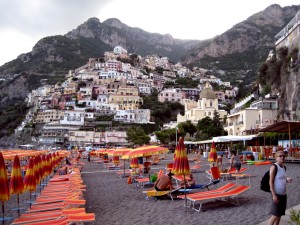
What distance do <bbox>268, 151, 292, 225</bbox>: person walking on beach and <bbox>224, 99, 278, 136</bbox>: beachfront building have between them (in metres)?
38.4


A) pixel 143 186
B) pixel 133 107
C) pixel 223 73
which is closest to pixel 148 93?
pixel 133 107

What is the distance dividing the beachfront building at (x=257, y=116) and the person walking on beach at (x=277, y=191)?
38.4 metres

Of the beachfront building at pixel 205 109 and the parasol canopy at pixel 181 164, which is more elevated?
the beachfront building at pixel 205 109

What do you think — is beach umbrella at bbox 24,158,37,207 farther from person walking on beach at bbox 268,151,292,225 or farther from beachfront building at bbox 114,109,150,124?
beachfront building at bbox 114,109,150,124

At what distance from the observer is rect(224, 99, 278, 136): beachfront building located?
44.7 meters

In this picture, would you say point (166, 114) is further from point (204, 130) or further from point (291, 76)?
point (291, 76)

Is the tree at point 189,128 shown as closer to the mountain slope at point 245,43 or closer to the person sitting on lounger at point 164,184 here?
the person sitting on lounger at point 164,184

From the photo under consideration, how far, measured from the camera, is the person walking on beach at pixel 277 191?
18.7 feet

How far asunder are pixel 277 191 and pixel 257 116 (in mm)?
42924

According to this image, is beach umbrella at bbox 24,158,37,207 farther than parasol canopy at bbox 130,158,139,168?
No

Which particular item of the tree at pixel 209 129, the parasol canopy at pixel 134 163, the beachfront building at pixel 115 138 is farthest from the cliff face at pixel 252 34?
the parasol canopy at pixel 134 163

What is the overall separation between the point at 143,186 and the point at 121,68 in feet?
453

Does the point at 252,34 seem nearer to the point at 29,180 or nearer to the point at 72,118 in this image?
the point at 72,118

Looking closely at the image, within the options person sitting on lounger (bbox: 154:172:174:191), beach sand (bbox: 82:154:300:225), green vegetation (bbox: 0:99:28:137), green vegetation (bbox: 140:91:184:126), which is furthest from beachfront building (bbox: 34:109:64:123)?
person sitting on lounger (bbox: 154:172:174:191)
